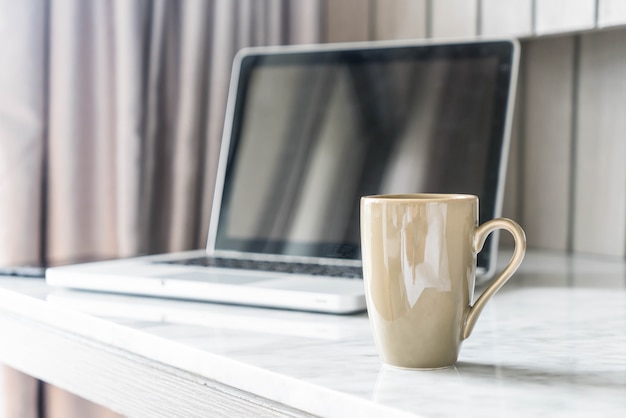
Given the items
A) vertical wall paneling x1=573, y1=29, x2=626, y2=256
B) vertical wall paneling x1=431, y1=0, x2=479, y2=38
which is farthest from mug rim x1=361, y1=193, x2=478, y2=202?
vertical wall paneling x1=573, y1=29, x2=626, y2=256

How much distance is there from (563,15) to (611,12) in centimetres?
7

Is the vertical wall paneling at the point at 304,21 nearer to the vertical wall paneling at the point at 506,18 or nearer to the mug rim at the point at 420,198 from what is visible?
the vertical wall paneling at the point at 506,18

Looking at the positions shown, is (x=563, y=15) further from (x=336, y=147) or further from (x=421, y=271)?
(x=421, y=271)

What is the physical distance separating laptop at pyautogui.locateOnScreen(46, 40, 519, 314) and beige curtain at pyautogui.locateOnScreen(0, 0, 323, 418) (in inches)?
→ 5.7

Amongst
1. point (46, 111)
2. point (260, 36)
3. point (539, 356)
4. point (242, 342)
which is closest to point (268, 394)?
point (242, 342)

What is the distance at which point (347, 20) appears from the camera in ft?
4.33

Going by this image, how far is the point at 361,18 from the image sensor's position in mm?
1296

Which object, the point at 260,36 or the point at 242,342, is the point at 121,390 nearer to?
the point at 242,342

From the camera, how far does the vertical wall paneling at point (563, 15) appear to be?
940mm

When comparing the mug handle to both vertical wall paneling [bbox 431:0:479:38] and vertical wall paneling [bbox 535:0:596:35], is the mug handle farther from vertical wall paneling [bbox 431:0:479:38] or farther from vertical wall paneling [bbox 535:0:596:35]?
vertical wall paneling [bbox 431:0:479:38]

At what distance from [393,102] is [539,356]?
0.48 meters

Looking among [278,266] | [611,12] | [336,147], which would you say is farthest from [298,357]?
[611,12]

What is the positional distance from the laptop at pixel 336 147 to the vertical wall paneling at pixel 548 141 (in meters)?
0.35

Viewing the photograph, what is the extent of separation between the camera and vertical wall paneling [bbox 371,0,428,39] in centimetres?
117
